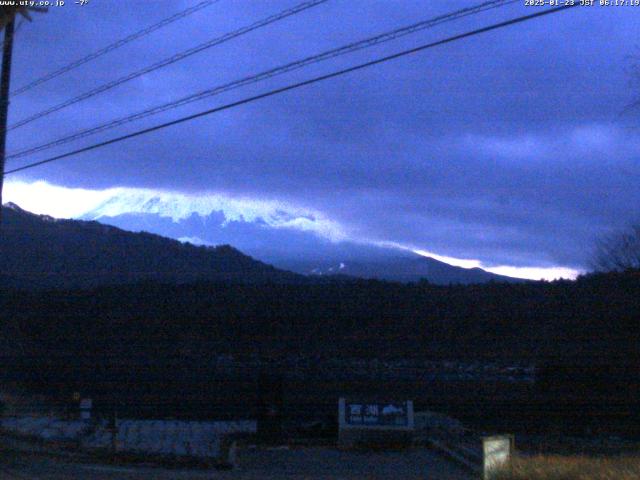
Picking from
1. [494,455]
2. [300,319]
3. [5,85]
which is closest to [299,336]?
[300,319]

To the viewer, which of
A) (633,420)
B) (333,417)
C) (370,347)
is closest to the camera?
(333,417)

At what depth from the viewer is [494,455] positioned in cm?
1270

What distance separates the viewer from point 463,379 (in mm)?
27859

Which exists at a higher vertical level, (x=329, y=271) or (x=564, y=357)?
(x=329, y=271)

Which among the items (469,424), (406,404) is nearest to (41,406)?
(406,404)

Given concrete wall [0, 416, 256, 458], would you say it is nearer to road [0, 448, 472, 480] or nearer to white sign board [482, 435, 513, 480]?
road [0, 448, 472, 480]

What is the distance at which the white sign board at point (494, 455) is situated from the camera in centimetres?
1231

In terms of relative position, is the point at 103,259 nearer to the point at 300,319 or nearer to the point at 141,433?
the point at 300,319

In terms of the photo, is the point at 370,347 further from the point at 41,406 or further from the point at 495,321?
the point at 41,406

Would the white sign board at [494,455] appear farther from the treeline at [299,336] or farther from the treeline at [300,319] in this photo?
the treeline at [300,319]

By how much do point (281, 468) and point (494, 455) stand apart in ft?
17.7

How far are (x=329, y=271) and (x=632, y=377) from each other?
1744 cm

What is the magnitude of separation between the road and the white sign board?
1329mm

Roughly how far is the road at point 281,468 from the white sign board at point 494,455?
133cm
